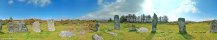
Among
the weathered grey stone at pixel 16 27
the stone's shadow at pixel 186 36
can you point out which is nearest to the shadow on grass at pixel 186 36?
the stone's shadow at pixel 186 36

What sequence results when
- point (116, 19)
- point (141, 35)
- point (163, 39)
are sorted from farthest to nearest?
point (116, 19)
point (141, 35)
point (163, 39)

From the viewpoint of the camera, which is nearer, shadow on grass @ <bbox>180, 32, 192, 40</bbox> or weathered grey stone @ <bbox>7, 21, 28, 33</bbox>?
shadow on grass @ <bbox>180, 32, 192, 40</bbox>

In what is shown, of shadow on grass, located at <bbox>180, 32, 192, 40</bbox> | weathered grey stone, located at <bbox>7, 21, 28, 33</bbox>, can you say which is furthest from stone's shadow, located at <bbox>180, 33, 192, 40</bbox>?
weathered grey stone, located at <bbox>7, 21, 28, 33</bbox>

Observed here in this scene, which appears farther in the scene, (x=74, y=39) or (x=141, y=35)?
(x=141, y=35)

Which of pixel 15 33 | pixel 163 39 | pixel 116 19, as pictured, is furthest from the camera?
pixel 116 19

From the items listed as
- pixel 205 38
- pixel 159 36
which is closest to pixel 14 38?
pixel 159 36

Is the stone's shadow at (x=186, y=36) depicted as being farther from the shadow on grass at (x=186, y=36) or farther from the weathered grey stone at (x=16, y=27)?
the weathered grey stone at (x=16, y=27)

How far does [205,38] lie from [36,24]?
23991 mm

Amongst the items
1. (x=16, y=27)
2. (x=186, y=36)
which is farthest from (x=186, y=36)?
(x=16, y=27)

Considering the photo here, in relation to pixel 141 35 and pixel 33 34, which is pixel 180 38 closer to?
pixel 141 35

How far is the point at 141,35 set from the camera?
54750 mm

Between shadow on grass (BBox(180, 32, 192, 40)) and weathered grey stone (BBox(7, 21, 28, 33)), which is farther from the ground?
weathered grey stone (BBox(7, 21, 28, 33))

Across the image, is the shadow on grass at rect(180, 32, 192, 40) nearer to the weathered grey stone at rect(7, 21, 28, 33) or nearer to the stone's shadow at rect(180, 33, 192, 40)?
the stone's shadow at rect(180, 33, 192, 40)

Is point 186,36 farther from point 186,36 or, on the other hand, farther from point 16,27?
point 16,27
